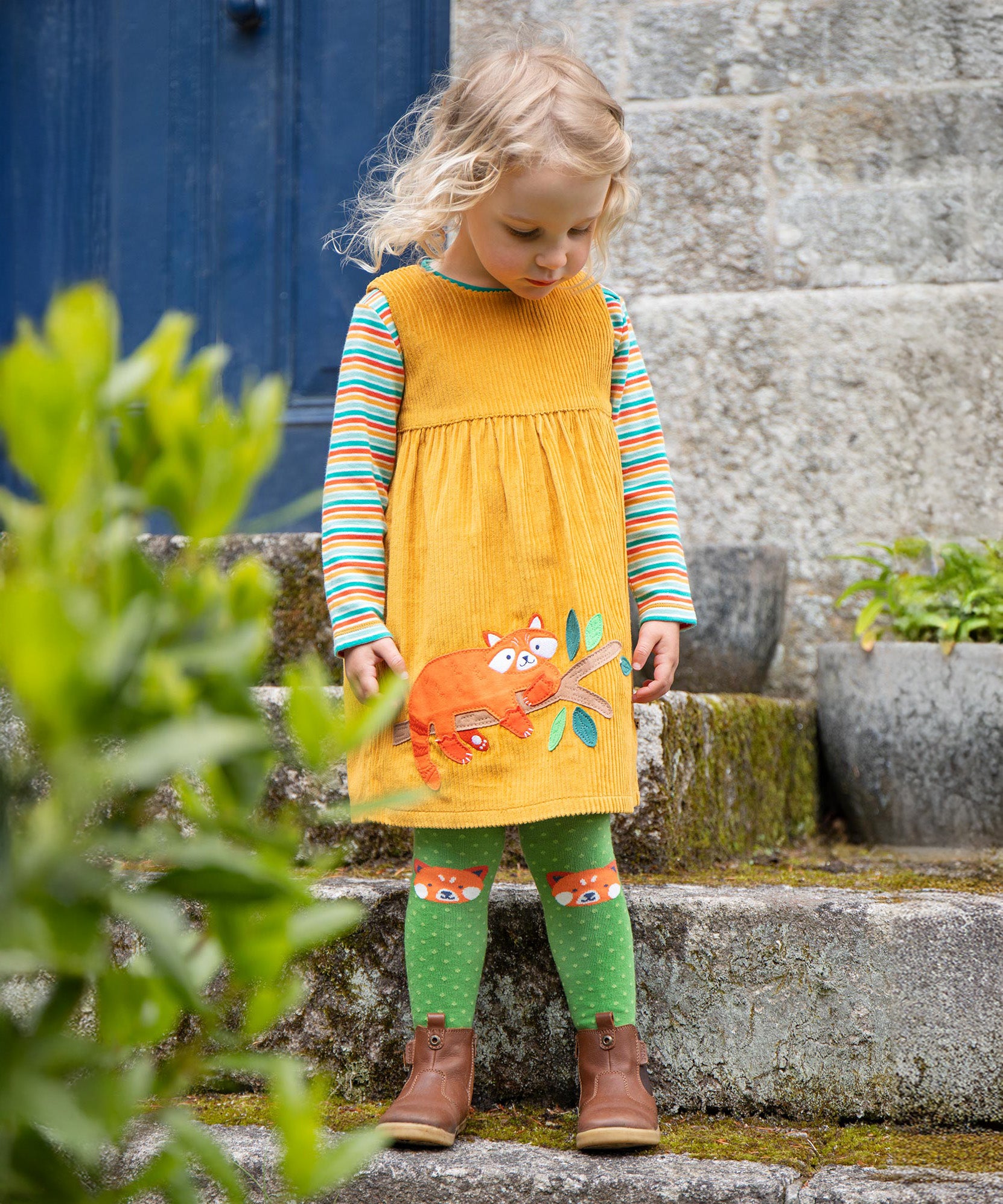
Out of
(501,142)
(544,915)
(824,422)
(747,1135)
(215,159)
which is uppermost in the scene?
(215,159)

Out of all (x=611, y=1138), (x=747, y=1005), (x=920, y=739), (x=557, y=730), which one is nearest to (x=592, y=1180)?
(x=611, y=1138)

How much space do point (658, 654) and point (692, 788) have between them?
347 mm

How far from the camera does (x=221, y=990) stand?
66.4 inches

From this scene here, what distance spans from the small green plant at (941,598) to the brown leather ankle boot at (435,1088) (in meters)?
1.20

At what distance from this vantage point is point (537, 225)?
1578 millimetres

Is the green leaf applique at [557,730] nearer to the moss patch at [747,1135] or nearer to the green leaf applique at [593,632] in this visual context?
the green leaf applique at [593,632]

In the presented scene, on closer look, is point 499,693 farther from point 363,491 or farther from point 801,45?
point 801,45

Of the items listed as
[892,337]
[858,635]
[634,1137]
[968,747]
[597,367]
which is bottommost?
[634,1137]

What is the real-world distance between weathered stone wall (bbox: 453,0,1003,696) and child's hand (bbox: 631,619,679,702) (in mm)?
1087

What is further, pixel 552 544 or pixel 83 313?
pixel 552 544

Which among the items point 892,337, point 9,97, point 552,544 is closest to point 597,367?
point 552,544

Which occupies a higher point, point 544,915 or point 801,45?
point 801,45

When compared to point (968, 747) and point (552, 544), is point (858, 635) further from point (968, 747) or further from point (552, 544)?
point (552, 544)

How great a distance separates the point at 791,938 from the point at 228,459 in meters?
1.34
